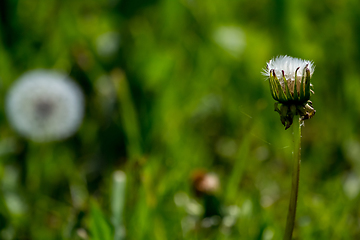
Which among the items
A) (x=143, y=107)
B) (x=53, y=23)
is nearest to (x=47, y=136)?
(x=143, y=107)

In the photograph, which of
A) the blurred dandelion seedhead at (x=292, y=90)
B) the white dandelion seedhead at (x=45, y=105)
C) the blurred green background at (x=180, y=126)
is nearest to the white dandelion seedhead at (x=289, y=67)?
the blurred dandelion seedhead at (x=292, y=90)

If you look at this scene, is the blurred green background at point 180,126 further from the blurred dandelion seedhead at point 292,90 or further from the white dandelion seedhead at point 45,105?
the blurred dandelion seedhead at point 292,90

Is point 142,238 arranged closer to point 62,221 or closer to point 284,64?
point 62,221

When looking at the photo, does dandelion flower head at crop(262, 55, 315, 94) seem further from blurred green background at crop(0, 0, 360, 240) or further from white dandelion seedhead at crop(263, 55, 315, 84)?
blurred green background at crop(0, 0, 360, 240)

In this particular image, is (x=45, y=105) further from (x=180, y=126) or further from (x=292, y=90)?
(x=292, y=90)

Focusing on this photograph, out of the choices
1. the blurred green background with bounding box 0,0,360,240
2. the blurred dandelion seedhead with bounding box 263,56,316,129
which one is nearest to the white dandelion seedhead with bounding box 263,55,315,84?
the blurred dandelion seedhead with bounding box 263,56,316,129

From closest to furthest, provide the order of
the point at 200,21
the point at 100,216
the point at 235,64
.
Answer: the point at 100,216 < the point at 235,64 < the point at 200,21

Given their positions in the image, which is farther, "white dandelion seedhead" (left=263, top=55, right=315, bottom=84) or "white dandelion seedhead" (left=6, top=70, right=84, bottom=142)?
"white dandelion seedhead" (left=6, top=70, right=84, bottom=142)

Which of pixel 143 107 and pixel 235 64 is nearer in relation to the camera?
pixel 143 107
